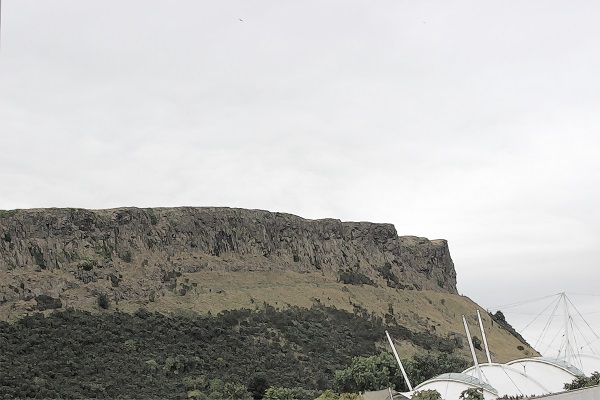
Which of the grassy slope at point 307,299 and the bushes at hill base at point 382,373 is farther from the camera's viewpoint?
the grassy slope at point 307,299

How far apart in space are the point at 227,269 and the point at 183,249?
6.27 meters

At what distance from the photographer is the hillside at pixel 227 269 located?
91.2m

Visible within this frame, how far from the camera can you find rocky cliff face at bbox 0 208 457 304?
91.6 meters

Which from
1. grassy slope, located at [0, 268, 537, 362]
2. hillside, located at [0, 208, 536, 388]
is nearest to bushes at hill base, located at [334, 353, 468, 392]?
grassy slope, located at [0, 268, 537, 362]

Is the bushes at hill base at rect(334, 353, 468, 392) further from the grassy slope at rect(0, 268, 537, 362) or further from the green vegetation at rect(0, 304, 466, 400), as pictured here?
the grassy slope at rect(0, 268, 537, 362)

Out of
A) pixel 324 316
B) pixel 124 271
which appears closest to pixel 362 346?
pixel 324 316

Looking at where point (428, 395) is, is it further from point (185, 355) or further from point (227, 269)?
point (227, 269)

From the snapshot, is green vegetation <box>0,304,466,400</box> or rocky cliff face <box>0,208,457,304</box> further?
rocky cliff face <box>0,208,457,304</box>

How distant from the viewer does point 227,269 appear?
105m

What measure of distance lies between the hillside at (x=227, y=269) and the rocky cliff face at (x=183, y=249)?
0.48ft

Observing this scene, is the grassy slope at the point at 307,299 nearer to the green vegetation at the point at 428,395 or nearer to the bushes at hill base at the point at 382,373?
the bushes at hill base at the point at 382,373

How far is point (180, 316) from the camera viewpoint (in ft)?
301

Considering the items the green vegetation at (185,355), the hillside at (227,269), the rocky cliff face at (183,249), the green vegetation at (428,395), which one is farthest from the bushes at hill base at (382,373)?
the rocky cliff face at (183,249)

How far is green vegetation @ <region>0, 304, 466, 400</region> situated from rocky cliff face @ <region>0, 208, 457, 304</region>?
730 cm
